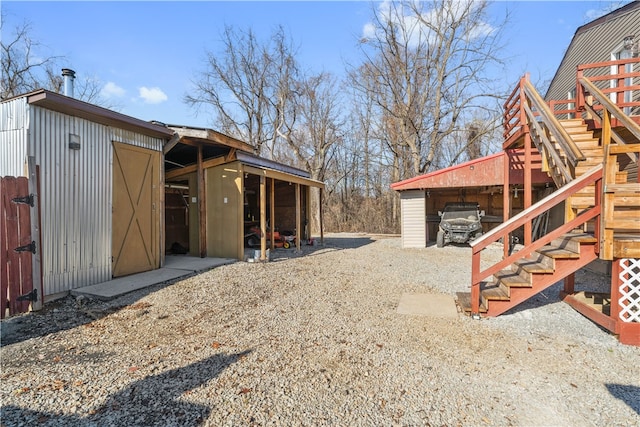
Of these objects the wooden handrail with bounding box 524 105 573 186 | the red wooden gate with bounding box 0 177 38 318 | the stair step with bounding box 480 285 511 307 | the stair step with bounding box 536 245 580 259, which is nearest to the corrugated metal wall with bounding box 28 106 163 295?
the red wooden gate with bounding box 0 177 38 318

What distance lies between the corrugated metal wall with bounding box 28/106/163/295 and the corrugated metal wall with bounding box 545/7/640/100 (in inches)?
551

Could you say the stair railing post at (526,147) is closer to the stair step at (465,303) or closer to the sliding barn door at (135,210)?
the stair step at (465,303)

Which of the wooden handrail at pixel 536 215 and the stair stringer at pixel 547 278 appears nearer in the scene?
the wooden handrail at pixel 536 215

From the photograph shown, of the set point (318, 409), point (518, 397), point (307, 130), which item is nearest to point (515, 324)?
point (518, 397)

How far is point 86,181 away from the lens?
215 inches

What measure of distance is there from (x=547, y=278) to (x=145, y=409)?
472 centimetres

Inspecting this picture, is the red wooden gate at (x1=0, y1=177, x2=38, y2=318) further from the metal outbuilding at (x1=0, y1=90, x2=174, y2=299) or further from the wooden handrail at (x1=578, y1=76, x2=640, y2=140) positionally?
the wooden handrail at (x1=578, y1=76, x2=640, y2=140)

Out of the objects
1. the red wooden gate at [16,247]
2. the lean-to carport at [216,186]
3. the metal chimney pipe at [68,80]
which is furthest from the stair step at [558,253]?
the metal chimney pipe at [68,80]

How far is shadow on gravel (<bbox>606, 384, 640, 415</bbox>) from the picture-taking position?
2.43m

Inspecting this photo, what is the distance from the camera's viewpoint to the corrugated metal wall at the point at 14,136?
15.1ft

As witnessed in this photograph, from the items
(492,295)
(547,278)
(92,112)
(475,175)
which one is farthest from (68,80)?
(475,175)

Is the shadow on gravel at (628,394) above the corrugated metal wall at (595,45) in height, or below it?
below

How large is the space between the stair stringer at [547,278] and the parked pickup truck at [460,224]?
24.4 feet

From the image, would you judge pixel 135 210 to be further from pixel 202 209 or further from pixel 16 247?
pixel 16 247
